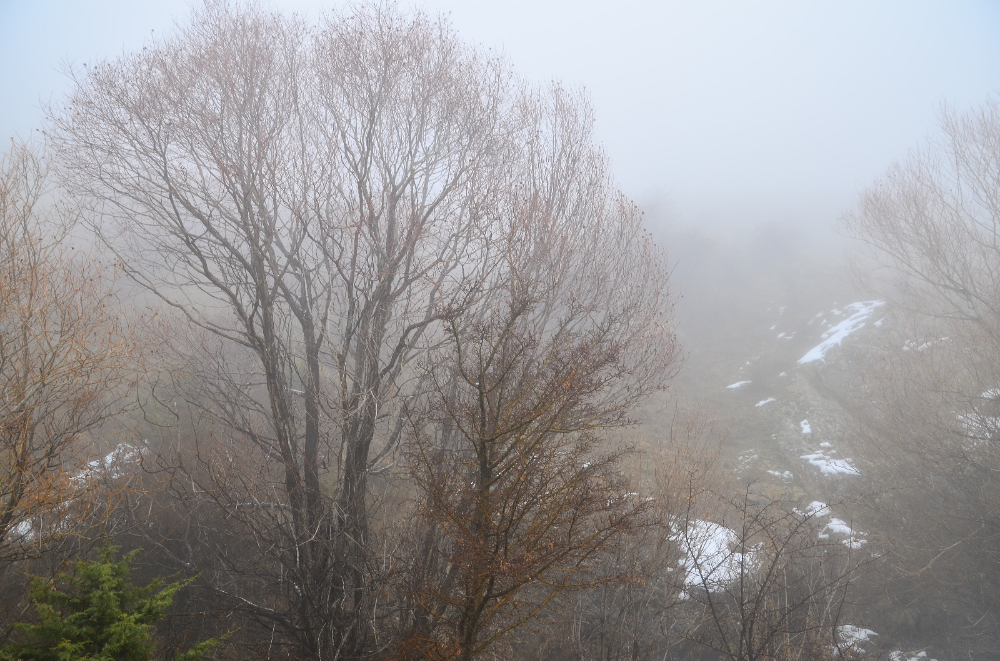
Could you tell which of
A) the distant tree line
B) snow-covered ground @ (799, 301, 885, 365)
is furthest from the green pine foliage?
snow-covered ground @ (799, 301, 885, 365)

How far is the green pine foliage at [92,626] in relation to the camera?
4441 mm

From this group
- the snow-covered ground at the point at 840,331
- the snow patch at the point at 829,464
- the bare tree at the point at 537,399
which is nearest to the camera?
the bare tree at the point at 537,399

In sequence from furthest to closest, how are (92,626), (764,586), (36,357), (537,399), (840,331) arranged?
(840,331) < (764,586) < (36,357) < (537,399) < (92,626)

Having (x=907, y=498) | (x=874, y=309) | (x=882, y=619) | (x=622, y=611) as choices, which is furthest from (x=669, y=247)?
(x=622, y=611)

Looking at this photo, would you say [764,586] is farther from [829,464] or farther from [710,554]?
[829,464]

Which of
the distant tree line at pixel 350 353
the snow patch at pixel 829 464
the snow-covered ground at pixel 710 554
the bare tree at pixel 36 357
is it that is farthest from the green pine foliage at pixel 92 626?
the snow patch at pixel 829 464

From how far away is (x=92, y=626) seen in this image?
15.5 feet

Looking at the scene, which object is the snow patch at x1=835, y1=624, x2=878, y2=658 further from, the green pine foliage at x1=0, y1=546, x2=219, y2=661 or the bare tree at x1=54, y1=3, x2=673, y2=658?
the green pine foliage at x1=0, y1=546, x2=219, y2=661

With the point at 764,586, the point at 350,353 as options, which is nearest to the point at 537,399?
the point at 350,353

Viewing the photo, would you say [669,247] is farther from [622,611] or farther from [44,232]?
[44,232]

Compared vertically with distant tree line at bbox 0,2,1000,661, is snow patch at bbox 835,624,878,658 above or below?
below

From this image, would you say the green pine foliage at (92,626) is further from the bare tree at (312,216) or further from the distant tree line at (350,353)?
the bare tree at (312,216)

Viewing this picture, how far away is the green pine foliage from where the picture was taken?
14.6ft

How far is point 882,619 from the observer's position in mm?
12141
